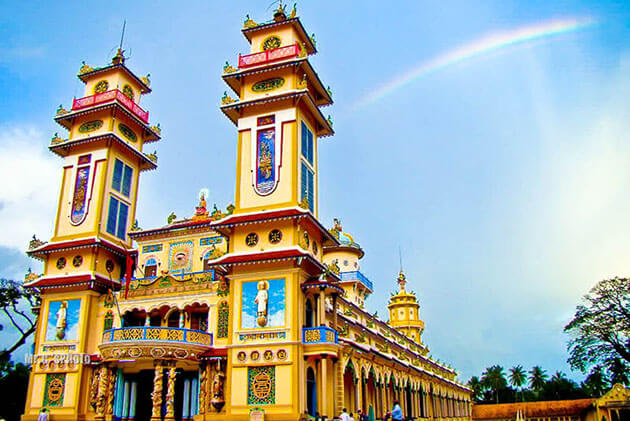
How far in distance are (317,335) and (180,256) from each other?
11630 mm

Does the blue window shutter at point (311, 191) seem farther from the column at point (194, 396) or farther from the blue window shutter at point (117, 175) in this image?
the blue window shutter at point (117, 175)

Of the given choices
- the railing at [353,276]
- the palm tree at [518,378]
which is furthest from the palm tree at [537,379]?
the railing at [353,276]

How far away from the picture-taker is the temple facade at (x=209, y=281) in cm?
2538

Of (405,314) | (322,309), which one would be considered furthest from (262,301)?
(405,314)

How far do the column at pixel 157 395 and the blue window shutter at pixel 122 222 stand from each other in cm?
1093

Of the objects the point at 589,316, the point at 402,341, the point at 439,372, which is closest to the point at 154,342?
the point at 402,341

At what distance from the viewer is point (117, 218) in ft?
111

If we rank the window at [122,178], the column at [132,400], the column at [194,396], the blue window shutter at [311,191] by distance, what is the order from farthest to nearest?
the window at [122,178], the blue window shutter at [311,191], the column at [132,400], the column at [194,396]

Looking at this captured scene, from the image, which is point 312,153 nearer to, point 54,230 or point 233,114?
point 233,114

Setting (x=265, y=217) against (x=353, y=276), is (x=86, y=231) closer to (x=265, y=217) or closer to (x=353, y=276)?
(x=265, y=217)

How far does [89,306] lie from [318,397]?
13902 millimetres

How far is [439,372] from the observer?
5475 cm

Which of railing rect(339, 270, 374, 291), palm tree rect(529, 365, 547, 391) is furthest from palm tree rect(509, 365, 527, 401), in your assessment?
railing rect(339, 270, 374, 291)

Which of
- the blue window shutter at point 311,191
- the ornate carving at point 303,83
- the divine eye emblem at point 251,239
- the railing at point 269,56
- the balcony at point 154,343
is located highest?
the railing at point 269,56
